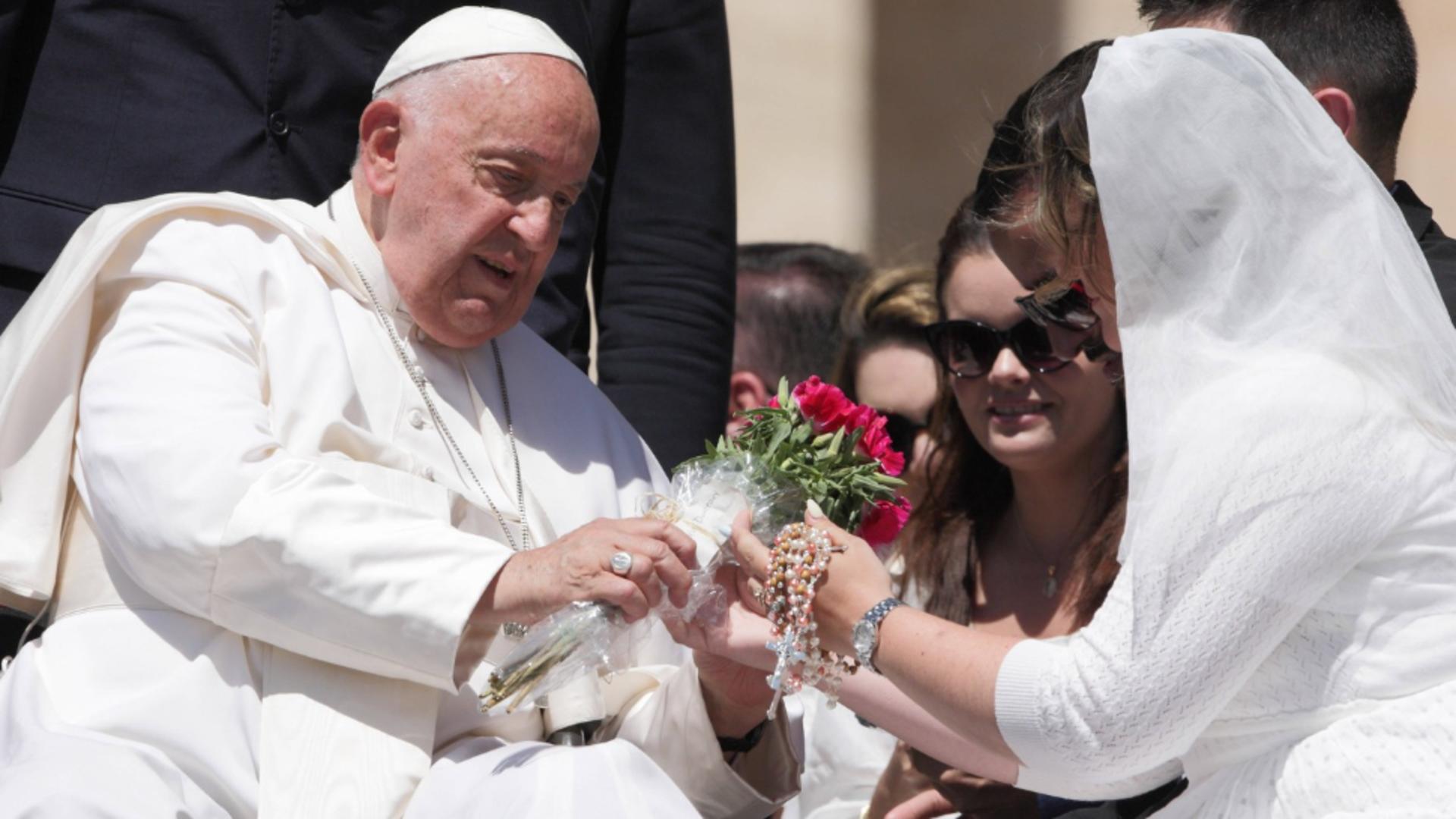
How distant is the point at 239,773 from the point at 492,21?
1.55 metres

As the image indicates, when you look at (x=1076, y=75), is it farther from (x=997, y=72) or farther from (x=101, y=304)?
(x=997, y=72)

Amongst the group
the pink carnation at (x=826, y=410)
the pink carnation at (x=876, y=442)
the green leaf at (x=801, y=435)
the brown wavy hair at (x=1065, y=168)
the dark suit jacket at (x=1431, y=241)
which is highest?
the brown wavy hair at (x=1065, y=168)

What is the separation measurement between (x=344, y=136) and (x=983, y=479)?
5.69 feet

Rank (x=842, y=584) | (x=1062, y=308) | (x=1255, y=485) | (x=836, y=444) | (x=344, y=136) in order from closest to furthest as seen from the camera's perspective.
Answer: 1. (x=1255, y=485)
2. (x=842, y=584)
3. (x=836, y=444)
4. (x=1062, y=308)
5. (x=344, y=136)

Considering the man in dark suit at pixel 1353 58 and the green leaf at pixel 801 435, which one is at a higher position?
the man in dark suit at pixel 1353 58

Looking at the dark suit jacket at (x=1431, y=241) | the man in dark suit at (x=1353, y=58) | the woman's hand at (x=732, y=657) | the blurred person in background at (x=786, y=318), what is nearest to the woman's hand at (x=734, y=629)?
the woman's hand at (x=732, y=657)

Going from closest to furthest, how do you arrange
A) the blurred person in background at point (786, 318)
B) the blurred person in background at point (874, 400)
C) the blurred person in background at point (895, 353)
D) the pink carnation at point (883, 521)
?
the pink carnation at point (883, 521) → the blurred person in background at point (874, 400) → the blurred person in background at point (895, 353) → the blurred person in background at point (786, 318)

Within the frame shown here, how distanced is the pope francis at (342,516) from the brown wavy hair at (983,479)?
823 mm

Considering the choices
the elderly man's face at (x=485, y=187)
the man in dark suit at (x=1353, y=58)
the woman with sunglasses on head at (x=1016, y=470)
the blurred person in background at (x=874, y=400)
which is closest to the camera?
the elderly man's face at (x=485, y=187)

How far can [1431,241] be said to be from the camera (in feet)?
12.6

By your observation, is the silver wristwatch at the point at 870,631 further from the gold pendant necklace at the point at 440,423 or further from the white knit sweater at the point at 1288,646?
the gold pendant necklace at the point at 440,423

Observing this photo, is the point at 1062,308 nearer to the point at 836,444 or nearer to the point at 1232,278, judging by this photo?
the point at 836,444

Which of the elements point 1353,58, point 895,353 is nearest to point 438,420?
point 895,353

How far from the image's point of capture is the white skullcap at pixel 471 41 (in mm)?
3830
